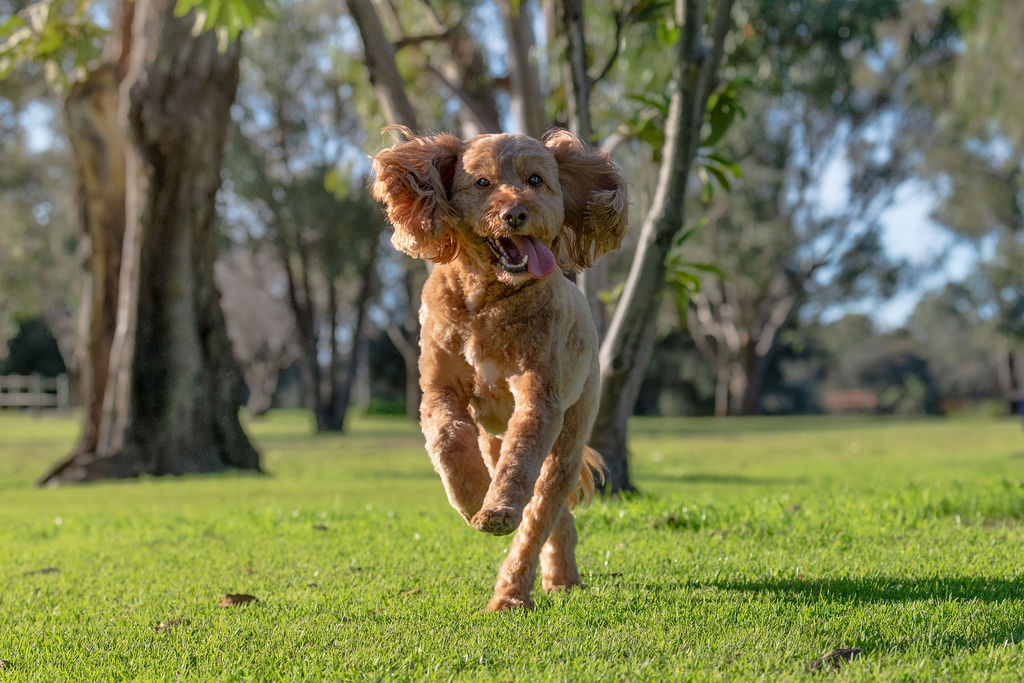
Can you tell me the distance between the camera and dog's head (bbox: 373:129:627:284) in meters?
3.69

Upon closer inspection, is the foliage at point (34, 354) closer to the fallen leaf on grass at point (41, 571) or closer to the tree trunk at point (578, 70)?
the tree trunk at point (578, 70)

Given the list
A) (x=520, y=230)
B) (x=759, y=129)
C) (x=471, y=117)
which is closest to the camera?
(x=520, y=230)

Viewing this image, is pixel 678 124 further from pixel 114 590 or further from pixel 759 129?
pixel 759 129

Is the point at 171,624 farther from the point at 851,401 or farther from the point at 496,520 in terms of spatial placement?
the point at 851,401

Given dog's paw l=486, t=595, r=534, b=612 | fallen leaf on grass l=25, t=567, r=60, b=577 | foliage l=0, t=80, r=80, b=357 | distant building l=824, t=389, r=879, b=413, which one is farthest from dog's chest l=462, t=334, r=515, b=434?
distant building l=824, t=389, r=879, b=413

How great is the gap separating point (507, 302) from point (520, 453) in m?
0.61

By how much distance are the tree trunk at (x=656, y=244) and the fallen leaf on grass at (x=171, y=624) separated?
4.66 m

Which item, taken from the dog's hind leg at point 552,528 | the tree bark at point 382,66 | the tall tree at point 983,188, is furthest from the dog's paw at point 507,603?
the tall tree at point 983,188

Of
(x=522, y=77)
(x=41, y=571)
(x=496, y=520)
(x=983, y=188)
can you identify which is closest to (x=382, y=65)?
(x=522, y=77)

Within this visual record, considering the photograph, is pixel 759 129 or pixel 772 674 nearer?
pixel 772 674

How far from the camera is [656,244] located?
26.6 ft

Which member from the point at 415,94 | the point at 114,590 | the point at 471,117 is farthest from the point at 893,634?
the point at 415,94

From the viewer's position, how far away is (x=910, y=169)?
111 feet

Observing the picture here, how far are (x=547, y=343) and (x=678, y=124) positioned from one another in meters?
4.41
